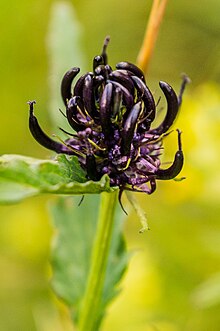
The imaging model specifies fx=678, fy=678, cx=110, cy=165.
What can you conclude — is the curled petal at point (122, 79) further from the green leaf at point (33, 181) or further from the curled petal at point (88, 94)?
the green leaf at point (33, 181)

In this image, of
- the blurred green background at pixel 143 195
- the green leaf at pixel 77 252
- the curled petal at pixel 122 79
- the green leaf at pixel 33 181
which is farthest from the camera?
the blurred green background at pixel 143 195

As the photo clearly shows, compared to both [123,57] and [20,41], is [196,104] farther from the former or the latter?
[20,41]

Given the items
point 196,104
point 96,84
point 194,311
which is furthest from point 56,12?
point 194,311

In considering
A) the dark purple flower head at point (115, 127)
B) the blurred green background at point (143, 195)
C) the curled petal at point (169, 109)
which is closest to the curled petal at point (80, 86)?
the dark purple flower head at point (115, 127)

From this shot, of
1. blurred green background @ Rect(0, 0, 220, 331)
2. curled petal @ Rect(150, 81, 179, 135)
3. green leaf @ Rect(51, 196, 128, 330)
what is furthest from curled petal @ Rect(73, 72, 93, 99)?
blurred green background @ Rect(0, 0, 220, 331)

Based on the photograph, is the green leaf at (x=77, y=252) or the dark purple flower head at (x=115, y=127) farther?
the green leaf at (x=77, y=252)

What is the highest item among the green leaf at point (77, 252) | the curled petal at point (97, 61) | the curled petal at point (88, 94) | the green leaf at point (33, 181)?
the curled petal at point (97, 61)
